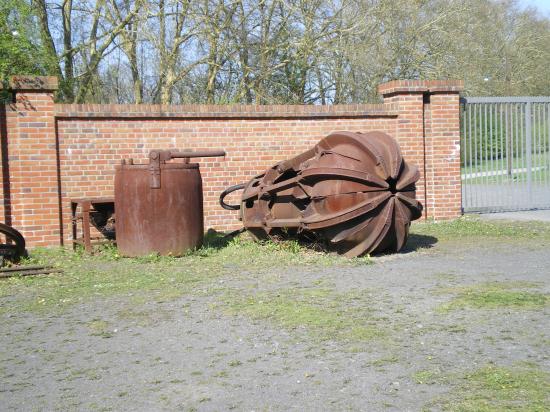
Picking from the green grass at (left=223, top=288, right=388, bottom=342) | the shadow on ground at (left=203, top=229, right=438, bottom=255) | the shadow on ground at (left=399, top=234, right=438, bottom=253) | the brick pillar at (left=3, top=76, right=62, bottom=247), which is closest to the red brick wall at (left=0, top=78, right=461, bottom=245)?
the brick pillar at (left=3, top=76, right=62, bottom=247)

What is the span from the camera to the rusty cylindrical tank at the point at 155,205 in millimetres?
9367

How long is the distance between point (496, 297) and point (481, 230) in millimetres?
5213

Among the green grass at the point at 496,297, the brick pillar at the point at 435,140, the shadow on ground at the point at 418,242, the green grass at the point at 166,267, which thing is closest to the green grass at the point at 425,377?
the green grass at the point at 166,267

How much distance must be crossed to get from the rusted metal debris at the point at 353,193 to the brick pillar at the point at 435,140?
365 cm

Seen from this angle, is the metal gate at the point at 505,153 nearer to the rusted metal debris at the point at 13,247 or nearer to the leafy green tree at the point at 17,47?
the leafy green tree at the point at 17,47

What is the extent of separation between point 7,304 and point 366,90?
16.9m

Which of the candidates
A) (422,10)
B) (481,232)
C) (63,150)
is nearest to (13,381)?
(63,150)

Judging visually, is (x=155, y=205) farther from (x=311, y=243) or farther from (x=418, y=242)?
(x=418, y=242)

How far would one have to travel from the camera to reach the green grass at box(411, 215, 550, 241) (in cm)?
1124

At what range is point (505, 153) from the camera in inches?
587

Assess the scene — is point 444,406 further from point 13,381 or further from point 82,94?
point 82,94

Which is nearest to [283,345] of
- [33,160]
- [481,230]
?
[33,160]

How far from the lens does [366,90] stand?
73.8 ft

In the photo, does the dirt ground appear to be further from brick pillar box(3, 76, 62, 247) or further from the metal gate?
the metal gate
